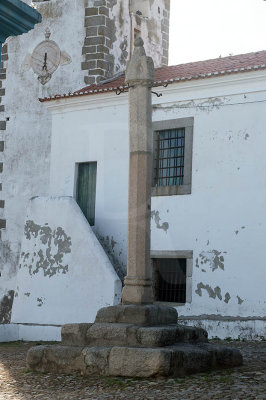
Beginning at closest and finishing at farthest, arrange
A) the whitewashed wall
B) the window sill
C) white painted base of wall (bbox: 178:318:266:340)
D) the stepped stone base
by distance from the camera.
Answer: the stepped stone base → white painted base of wall (bbox: 178:318:266:340) → the whitewashed wall → the window sill

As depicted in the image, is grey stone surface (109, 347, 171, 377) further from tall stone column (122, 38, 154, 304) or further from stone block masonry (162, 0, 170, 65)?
stone block masonry (162, 0, 170, 65)

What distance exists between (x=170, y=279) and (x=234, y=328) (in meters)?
2.25

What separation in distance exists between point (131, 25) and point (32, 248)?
7.23 metres

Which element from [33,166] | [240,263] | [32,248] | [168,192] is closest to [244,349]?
[240,263]

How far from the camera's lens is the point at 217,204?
14539mm

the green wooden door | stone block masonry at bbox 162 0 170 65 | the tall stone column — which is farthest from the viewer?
stone block masonry at bbox 162 0 170 65

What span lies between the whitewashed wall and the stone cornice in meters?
9.34

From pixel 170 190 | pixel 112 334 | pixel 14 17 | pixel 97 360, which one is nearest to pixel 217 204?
pixel 170 190

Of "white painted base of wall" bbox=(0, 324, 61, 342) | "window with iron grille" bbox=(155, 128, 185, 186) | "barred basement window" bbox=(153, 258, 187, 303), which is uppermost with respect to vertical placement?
"window with iron grille" bbox=(155, 128, 185, 186)

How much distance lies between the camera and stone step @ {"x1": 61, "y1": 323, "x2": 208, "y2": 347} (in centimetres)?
833

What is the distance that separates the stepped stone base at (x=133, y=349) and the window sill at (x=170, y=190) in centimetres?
602

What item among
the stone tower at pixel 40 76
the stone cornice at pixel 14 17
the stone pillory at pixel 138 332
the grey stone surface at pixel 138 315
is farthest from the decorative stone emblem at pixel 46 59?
the stone cornice at pixel 14 17

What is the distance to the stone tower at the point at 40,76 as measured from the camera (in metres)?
18.7

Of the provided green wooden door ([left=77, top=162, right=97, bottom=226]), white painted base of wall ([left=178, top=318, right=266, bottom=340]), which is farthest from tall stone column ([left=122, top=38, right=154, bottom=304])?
green wooden door ([left=77, top=162, right=97, bottom=226])
